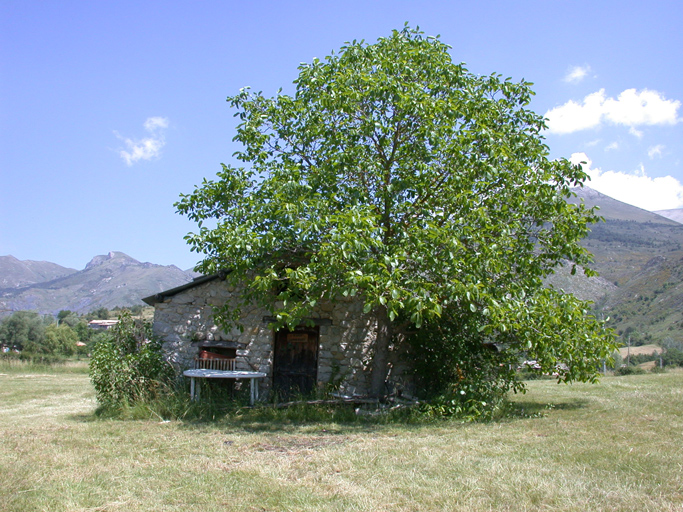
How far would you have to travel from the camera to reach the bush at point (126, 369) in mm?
10250

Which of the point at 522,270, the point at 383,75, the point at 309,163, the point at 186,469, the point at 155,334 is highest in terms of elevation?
the point at 383,75

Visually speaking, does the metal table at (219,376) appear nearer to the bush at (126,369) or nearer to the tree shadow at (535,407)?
the bush at (126,369)

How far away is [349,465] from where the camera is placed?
6.10 m

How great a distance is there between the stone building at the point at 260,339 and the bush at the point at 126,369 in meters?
0.69

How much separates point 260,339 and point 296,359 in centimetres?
97

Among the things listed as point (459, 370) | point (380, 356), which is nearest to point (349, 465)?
point (459, 370)

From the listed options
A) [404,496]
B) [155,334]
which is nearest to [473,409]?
[404,496]

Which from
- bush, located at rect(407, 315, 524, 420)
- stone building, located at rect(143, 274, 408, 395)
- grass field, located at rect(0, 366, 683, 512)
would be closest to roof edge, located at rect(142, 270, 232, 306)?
stone building, located at rect(143, 274, 408, 395)

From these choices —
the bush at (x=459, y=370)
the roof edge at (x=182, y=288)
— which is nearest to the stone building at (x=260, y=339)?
the roof edge at (x=182, y=288)

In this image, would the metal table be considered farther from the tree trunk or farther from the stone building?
the tree trunk

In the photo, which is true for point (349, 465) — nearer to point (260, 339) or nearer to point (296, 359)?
point (260, 339)

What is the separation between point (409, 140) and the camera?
10.5 meters

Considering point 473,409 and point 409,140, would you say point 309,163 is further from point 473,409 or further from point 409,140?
point 473,409

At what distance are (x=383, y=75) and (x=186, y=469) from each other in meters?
7.43
